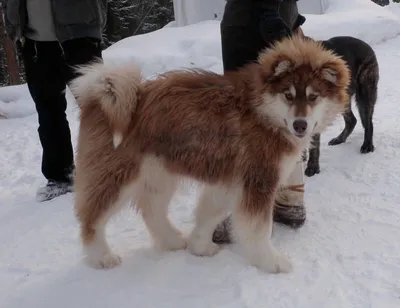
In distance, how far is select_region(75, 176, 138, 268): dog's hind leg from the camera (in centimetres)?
264

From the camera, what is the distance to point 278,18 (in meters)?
2.92

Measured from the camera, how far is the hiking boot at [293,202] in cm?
321

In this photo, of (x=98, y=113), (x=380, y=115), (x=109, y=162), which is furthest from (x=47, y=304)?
(x=380, y=115)

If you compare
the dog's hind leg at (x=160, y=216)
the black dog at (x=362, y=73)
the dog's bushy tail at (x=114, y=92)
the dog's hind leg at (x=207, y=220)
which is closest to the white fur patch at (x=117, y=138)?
the dog's bushy tail at (x=114, y=92)

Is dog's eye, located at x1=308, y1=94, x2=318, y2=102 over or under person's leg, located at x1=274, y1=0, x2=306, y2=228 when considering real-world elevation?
over

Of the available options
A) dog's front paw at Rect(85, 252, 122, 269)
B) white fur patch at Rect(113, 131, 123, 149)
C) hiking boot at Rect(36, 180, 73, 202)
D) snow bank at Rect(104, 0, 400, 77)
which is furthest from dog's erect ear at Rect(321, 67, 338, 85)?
snow bank at Rect(104, 0, 400, 77)

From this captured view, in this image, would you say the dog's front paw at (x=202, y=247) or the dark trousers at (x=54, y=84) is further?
the dark trousers at (x=54, y=84)

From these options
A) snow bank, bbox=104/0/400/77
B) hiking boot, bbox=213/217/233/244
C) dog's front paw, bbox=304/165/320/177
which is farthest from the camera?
snow bank, bbox=104/0/400/77

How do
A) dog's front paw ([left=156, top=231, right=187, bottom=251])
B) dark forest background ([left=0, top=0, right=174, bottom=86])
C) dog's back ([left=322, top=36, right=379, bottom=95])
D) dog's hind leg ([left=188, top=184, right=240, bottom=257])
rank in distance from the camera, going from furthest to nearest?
dark forest background ([left=0, top=0, right=174, bottom=86]), dog's back ([left=322, top=36, right=379, bottom=95]), dog's front paw ([left=156, top=231, right=187, bottom=251]), dog's hind leg ([left=188, top=184, right=240, bottom=257])

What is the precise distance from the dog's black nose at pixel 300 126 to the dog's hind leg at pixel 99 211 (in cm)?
90

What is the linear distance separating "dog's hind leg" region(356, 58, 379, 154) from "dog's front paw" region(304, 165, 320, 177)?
0.66 metres

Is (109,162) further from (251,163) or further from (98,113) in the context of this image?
(251,163)

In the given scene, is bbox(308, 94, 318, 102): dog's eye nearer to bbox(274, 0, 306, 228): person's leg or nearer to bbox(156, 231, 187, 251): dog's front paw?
bbox(274, 0, 306, 228): person's leg

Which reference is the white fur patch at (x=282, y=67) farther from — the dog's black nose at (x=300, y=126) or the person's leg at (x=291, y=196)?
the person's leg at (x=291, y=196)
